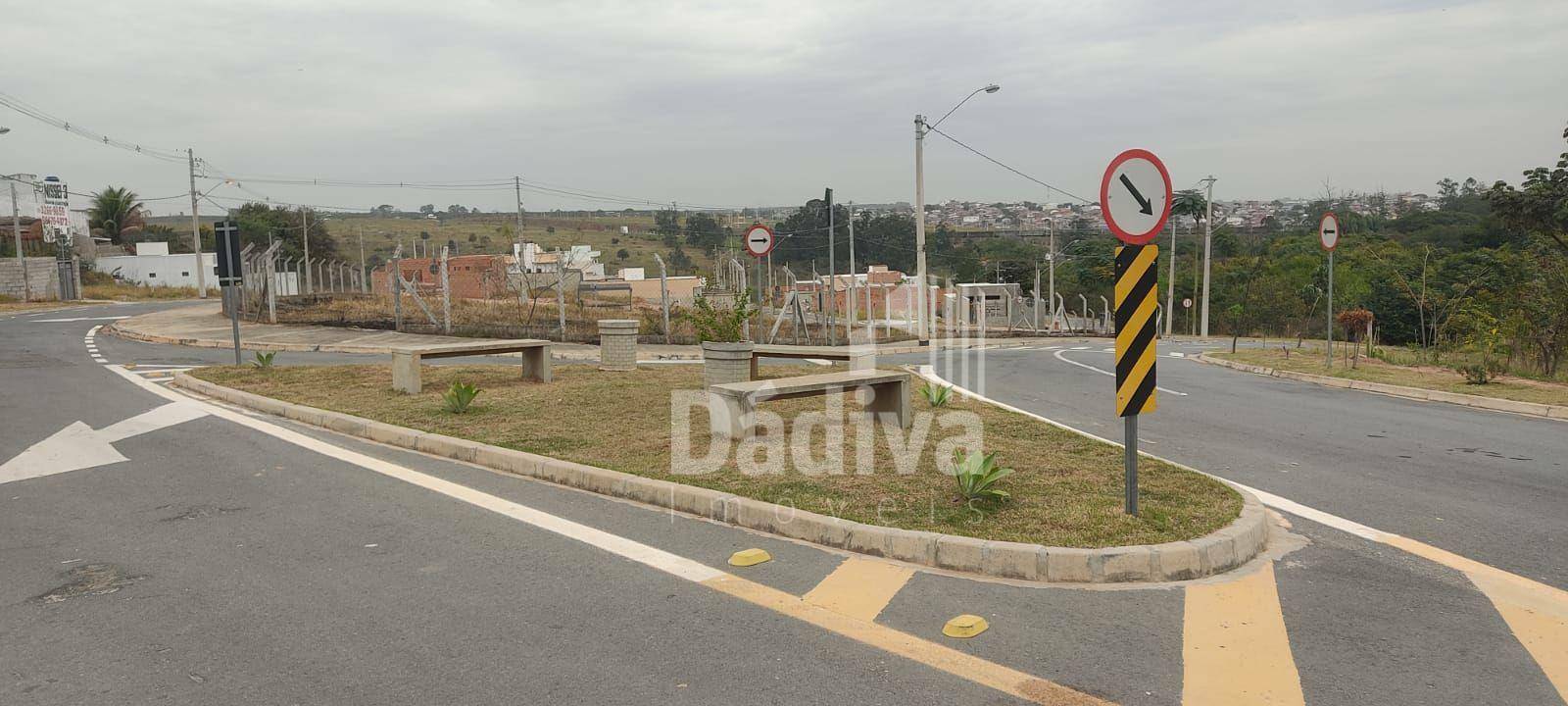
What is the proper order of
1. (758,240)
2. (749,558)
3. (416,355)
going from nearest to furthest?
(749,558), (416,355), (758,240)

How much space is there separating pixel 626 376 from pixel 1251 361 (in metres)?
15.5

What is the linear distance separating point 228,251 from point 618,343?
19.9ft

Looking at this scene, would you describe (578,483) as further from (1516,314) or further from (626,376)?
(1516,314)

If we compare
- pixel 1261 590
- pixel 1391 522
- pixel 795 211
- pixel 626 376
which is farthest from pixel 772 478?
pixel 795 211

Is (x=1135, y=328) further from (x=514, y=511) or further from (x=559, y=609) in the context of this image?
(x=514, y=511)

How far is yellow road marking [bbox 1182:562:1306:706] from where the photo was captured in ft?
12.6

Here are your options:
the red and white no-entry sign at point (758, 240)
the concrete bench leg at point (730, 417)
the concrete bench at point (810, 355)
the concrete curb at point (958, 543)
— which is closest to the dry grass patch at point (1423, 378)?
the concrete bench at point (810, 355)

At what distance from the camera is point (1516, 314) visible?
19484mm

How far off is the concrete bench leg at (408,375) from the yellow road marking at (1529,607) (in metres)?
10.6

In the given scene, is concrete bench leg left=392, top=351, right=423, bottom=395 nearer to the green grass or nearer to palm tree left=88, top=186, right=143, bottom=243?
the green grass

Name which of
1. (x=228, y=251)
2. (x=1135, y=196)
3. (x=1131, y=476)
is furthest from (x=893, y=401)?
(x=228, y=251)

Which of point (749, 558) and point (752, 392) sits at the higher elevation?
point (752, 392)

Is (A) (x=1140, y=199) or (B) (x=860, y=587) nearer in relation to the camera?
(B) (x=860, y=587)

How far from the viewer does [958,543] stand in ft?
18.0
